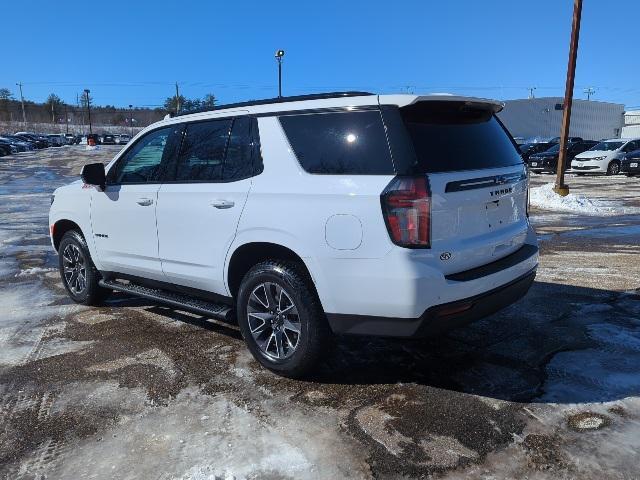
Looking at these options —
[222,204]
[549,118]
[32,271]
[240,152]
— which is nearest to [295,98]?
[240,152]

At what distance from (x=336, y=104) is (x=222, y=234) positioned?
1230 mm

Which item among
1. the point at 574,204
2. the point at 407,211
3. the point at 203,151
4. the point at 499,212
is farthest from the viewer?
the point at 574,204

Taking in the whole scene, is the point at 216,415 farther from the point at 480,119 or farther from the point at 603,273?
the point at 603,273

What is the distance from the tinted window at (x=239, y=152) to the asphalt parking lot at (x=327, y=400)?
1.41 m

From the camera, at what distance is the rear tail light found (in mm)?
3045

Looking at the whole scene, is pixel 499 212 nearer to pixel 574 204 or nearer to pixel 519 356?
pixel 519 356

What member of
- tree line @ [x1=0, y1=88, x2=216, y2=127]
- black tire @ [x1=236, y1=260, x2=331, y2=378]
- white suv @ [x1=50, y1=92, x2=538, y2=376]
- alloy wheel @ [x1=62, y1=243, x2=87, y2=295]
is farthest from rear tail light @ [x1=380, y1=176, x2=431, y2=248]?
tree line @ [x1=0, y1=88, x2=216, y2=127]

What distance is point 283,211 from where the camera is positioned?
3.47 metres

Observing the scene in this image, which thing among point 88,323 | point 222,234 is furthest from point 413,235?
point 88,323

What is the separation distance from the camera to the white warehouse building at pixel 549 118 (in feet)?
168

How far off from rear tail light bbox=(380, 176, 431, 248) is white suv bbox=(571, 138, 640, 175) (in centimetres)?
2351

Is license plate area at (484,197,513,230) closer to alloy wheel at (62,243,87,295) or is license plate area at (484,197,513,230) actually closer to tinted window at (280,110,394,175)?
tinted window at (280,110,394,175)

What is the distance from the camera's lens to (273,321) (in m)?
3.73

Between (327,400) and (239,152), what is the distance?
185 centimetres
